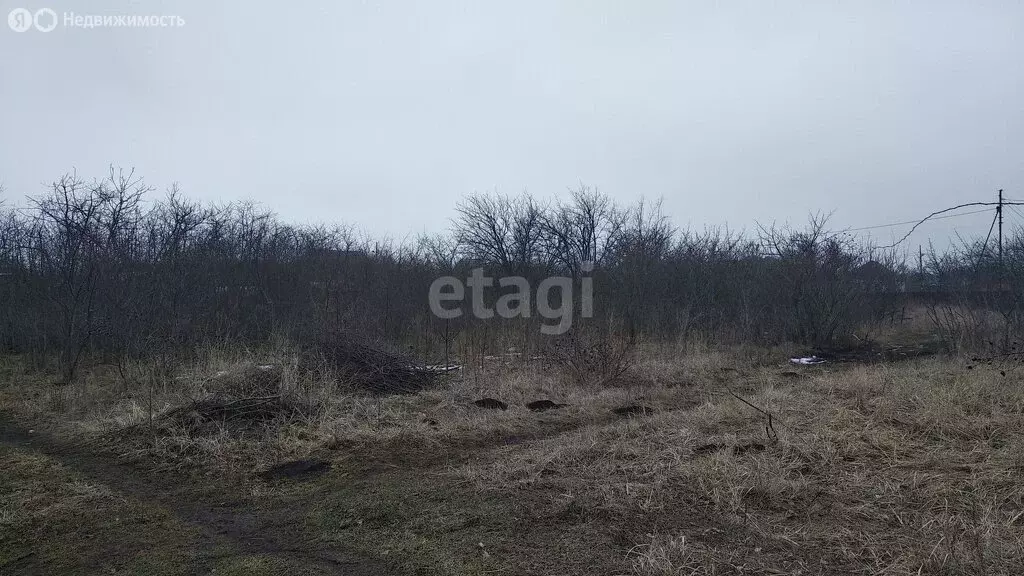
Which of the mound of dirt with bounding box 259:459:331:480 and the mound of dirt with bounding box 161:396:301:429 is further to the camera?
the mound of dirt with bounding box 161:396:301:429

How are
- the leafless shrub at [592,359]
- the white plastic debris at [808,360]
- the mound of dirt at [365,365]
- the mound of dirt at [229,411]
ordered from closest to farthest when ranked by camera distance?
the mound of dirt at [229,411] → the mound of dirt at [365,365] → the leafless shrub at [592,359] → the white plastic debris at [808,360]

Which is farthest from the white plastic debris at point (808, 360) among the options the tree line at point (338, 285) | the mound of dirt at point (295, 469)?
the mound of dirt at point (295, 469)

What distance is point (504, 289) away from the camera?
662 inches

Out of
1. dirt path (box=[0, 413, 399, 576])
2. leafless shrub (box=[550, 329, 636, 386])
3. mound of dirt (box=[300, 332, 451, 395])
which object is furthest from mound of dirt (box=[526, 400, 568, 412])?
dirt path (box=[0, 413, 399, 576])

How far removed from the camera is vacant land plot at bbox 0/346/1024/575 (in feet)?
10.4

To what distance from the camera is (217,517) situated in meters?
3.97

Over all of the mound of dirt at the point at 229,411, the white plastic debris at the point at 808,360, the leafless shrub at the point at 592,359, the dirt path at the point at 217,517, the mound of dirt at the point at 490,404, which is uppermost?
the leafless shrub at the point at 592,359

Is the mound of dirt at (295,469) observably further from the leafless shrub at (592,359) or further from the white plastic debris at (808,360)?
the white plastic debris at (808,360)

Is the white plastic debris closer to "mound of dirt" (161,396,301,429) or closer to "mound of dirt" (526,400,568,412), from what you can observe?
"mound of dirt" (526,400,568,412)

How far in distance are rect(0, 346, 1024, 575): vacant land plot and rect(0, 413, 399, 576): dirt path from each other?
2 cm

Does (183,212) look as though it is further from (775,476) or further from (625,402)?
(775,476)

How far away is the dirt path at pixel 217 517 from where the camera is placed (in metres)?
3.23

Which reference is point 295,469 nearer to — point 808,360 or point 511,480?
point 511,480

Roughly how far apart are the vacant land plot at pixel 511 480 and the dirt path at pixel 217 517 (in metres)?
0.02
